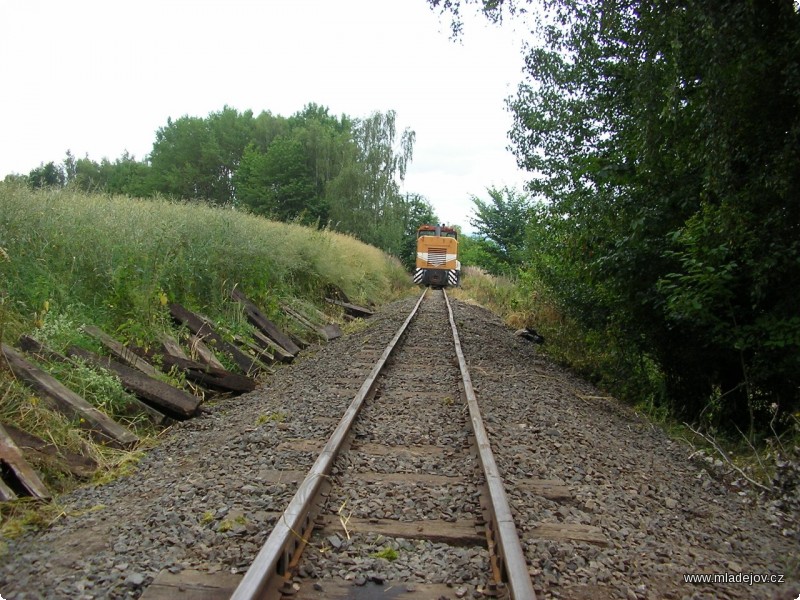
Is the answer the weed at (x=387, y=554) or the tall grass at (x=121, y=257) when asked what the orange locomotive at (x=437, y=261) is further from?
the weed at (x=387, y=554)

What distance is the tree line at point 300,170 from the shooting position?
4256cm

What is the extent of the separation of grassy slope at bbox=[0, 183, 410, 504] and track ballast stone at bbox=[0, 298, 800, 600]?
0.84m

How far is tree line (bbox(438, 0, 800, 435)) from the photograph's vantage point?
532 cm

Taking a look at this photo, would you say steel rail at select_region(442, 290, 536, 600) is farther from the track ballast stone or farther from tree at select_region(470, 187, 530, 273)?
tree at select_region(470, 187, 530, 273)

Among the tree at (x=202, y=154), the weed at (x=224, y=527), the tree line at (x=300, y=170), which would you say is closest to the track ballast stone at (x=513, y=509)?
the weed at (x=224, y=527)

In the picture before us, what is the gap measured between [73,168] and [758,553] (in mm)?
99977

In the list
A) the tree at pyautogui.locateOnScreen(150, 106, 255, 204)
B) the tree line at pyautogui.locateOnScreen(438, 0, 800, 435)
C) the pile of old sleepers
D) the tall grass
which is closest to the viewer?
the pile of old sleepers

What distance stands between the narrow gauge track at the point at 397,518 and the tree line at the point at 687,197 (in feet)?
9.53

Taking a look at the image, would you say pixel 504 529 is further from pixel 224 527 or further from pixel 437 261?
pixel 437 261

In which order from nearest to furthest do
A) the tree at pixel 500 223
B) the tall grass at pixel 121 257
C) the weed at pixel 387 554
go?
1. the weed at pixel 387 554
2. the tall grass at pixel 121 257
3. the tree at pixel 500 223

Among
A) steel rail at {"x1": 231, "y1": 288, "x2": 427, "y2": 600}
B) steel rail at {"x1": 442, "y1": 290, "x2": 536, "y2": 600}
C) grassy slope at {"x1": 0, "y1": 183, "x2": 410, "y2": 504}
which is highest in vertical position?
grassy slope at {"x1": 0, "y1": 183, "x2": 410, "y2": 504}

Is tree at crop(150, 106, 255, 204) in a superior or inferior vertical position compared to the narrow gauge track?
superior

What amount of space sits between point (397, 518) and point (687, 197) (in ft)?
17.0

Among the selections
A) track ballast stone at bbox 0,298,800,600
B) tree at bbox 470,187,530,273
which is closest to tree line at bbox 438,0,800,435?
track ballast stone at bbox 0,298,800,600
